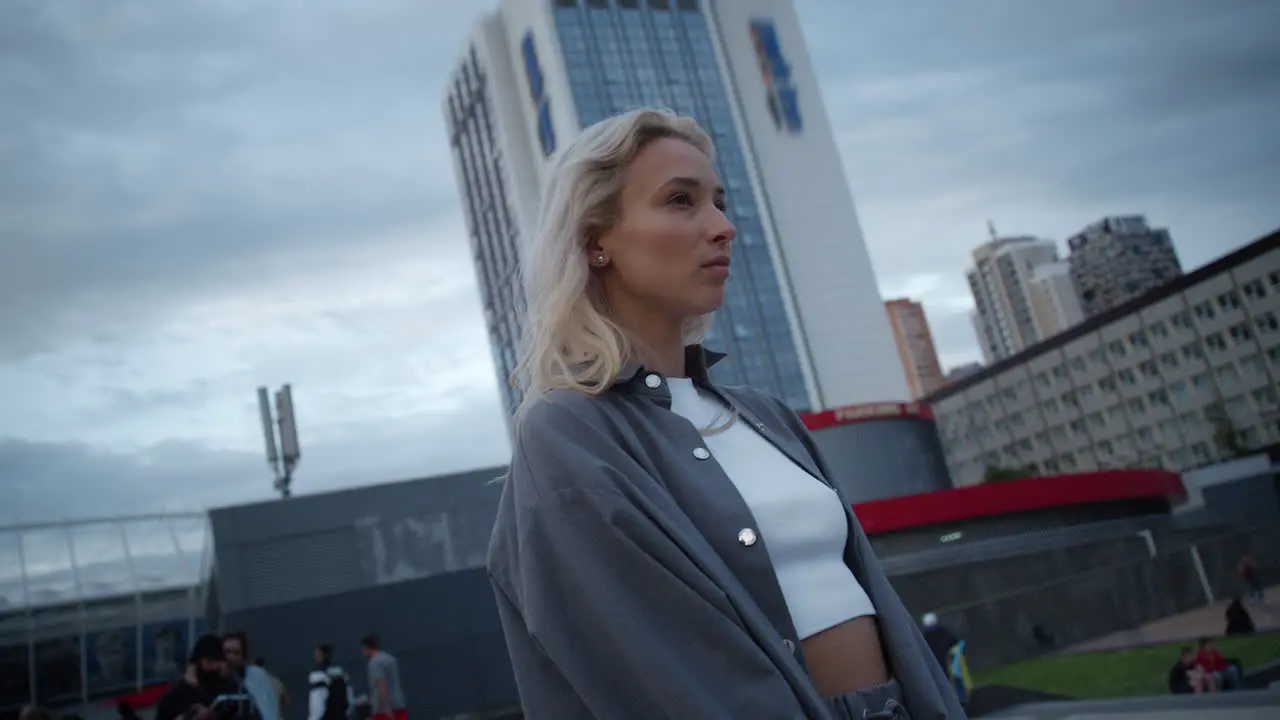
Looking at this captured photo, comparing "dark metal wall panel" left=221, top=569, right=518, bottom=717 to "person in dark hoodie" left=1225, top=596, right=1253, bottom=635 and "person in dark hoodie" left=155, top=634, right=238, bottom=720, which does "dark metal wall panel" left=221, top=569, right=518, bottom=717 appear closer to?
"person in dark hoodie" left=155, top=634, right=238, bottom=720

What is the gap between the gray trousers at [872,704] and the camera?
1449 mm

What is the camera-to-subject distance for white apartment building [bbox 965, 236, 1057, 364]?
129 m

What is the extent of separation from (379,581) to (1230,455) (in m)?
63.4

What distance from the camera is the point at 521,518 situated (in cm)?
147

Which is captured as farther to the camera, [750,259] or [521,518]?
[750,259]

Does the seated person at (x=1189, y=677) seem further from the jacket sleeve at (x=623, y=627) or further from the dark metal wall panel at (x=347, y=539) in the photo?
the dark metal wall panel at (x=347, y=539)

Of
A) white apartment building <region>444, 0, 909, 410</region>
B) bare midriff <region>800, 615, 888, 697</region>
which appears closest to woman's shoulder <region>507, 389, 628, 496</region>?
bare midriff <region>800, 615, 888, 697</region>

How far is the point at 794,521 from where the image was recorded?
5.41 ft

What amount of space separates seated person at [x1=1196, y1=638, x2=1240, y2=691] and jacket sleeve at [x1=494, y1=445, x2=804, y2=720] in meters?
8.99

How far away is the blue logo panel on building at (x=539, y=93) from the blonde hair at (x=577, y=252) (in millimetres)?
71073

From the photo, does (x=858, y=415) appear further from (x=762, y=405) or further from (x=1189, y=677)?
(x=762, y=405)

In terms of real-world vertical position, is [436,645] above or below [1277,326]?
below

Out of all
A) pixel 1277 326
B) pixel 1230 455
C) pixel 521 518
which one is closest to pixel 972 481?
pixel 1230 455

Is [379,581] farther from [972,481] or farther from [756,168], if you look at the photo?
[972,481]
